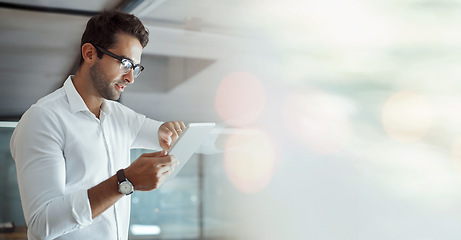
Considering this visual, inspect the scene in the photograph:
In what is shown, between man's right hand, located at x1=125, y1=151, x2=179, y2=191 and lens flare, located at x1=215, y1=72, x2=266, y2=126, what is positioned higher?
lens flare, located at x1=215, y1=72, x2=266, y2=126

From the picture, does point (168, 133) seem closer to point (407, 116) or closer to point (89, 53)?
point (89, 53)

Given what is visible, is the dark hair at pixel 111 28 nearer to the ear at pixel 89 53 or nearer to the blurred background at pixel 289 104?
the ear at pixel 89 53

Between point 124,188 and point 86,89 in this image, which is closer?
point 124,188

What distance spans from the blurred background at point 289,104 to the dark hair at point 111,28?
2.95ft

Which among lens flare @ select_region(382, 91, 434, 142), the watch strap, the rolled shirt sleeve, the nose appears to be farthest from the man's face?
lens flare @ select_region(382, 91, 434, 142)

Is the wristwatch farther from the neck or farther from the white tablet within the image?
the neck

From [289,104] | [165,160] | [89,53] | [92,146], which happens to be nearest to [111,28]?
[89,53]

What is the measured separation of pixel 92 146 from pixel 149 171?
0.27 m

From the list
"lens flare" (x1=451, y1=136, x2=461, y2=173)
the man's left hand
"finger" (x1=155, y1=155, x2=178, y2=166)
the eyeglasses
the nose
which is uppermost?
the eyeglasses

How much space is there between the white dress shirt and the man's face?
0.08 m

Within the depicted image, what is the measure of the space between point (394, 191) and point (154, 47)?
300 cm

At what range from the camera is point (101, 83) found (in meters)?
1.37

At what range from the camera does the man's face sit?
136cm

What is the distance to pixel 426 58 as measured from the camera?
1506 mm
